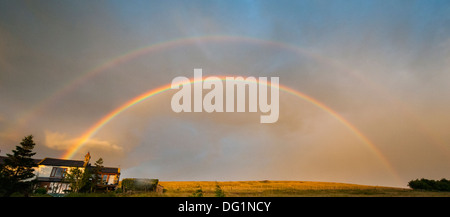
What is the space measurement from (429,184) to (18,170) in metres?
98.1

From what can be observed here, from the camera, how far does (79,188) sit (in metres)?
41.0

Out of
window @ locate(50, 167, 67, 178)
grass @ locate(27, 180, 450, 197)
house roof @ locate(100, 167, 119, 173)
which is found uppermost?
house roof @ locate(100, 167, 119, 173)

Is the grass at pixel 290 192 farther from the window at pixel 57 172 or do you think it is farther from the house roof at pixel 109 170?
the window at pixel 57 172

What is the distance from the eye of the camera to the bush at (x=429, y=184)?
5834 cm

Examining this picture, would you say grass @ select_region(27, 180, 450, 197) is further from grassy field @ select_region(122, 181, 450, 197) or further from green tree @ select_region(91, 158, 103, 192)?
green tree @ select_region(91, 158, 103, 192)

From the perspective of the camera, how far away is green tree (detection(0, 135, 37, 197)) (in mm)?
35584

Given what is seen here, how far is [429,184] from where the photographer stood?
61.4 metres

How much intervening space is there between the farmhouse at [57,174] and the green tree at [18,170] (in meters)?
13.5

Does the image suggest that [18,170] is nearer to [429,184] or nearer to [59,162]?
[59,162]

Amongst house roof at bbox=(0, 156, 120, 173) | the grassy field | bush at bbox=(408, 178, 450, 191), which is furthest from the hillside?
house roof at bbox=(0, 156, 120, 173)

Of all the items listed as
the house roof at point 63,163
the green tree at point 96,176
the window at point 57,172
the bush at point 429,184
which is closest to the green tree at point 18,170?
the green tree at point 96,176

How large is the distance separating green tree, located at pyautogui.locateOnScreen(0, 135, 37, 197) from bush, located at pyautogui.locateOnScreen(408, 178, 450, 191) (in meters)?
92.5
